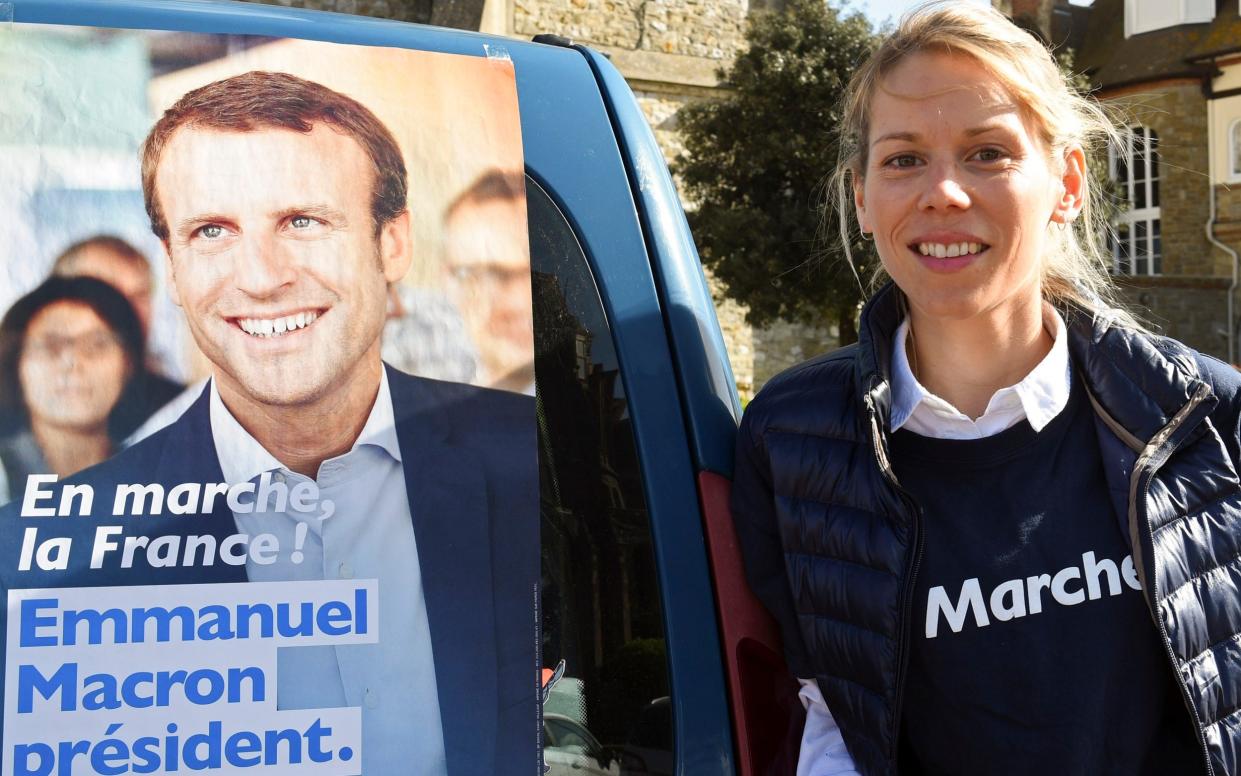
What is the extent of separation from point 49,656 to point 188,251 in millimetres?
421

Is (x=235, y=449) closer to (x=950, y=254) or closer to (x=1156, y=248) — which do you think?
(x=950, y=254)

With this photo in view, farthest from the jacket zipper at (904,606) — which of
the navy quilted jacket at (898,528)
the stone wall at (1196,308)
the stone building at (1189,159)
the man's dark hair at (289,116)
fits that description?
the stone building at (1189,159)

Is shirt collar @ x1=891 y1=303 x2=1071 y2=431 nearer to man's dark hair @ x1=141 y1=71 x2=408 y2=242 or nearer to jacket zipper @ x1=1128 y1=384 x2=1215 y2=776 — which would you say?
jacket zipper @ x1=1128 y1=384 x2=1215 y2=776

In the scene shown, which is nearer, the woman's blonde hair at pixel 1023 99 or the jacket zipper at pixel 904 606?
→ the jacket zipper at pixel 904 606

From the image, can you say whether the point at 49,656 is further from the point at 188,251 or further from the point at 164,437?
the point at 188,251

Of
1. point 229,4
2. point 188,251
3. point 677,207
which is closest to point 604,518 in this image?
point 677,207

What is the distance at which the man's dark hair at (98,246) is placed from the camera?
3.92 ft

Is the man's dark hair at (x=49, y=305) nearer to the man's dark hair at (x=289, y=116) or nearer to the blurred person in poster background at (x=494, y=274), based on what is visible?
the man's dark hair at (x=289, y=116)

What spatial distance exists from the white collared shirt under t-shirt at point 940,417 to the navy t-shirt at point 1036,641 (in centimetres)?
6

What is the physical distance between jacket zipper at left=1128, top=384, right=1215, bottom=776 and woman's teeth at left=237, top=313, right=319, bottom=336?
3.12ft

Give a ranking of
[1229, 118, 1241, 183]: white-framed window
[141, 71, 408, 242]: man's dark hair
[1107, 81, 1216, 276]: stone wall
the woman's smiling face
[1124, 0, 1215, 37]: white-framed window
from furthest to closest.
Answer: [1124, 0, 1215, 37]: white-framed window < [1107, 81, 1216, 276]: stone wall < [1229, 118, 1241, 183]: white-framed window < the woman's smiling face < [141, 71, 408, 242]: man's dark hair

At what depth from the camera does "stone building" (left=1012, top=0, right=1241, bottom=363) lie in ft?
80.4

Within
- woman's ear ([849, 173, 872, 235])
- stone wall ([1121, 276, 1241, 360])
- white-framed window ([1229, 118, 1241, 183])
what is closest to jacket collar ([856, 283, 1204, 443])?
woman's ear ([849, 173, 872, 235])

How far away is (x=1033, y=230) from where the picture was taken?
150 cm
